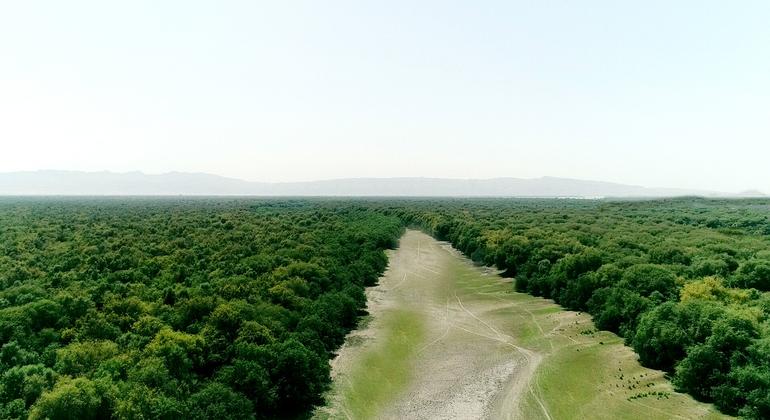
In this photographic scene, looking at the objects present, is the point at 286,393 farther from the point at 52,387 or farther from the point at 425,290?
the point at 425,290

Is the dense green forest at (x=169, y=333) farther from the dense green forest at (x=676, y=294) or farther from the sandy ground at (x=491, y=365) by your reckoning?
the dense green forest at (x=676, y=294)

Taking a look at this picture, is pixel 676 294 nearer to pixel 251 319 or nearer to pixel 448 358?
pixel 448 358

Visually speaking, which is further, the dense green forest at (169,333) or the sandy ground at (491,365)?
the sandy ground at (491,365)

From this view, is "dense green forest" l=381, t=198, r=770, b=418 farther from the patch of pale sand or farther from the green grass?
the green grass

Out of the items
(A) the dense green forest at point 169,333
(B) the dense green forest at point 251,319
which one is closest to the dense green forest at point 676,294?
(B) the dense green forest at point 251,319

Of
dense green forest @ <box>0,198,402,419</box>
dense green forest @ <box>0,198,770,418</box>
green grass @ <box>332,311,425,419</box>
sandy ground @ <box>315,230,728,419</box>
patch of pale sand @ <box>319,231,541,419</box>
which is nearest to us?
dense green forest @ <box>0,198,402,419</box>

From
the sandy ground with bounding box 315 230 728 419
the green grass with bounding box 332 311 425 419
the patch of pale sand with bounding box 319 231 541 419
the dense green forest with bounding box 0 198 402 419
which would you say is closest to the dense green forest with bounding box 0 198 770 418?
the dense green forest with bounding box 0 198 402 419

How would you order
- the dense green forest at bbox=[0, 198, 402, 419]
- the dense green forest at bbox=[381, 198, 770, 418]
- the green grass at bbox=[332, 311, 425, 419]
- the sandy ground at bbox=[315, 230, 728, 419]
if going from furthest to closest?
the green grass at bbox=[332, 311, 425, 419] → the sandy ground at bbox=[315, 230, 728, 419] → the dense green forest at bbox=[381, 198, 770, 418] → the dense green forest at bbox=[0, 198, 402, 419]

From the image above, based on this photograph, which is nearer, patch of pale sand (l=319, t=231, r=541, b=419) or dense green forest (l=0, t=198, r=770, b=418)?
dense green forest (l=0, t=198, r=770, b=418)

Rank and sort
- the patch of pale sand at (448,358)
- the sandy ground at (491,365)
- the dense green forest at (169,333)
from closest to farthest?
the dense green forest at (169,333) → the sandy ground at (491,365) → the patch of pale sand at (448,358)

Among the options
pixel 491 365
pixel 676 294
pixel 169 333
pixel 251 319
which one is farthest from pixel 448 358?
pixel 169 333
